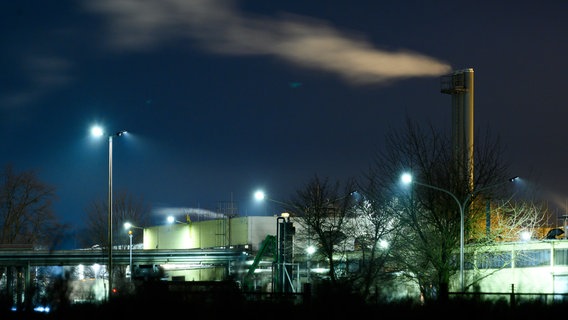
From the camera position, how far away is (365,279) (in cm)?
4003

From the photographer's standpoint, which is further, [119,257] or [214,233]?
[214,233]

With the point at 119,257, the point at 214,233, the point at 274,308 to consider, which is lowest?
the point at 274,308

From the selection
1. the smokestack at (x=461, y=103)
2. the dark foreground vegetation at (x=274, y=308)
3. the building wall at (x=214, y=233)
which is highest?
the smokestack at (x=461, y=103)

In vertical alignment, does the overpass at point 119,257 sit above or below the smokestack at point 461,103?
below

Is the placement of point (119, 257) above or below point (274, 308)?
above

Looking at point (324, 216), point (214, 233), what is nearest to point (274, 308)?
point (324, 216)

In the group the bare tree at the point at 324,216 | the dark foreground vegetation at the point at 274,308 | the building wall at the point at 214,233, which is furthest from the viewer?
the building wall at the point at 214,233

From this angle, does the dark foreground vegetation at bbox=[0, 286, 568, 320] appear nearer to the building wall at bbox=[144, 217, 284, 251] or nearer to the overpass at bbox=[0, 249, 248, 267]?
the overpass at bbox=[0, 249, 248, 267]

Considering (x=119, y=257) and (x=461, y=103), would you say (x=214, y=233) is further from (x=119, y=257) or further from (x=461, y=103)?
(x=461, y=103)

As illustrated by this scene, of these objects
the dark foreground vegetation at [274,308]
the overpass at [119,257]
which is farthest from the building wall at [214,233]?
the dark foreground vegetation at [274,308]

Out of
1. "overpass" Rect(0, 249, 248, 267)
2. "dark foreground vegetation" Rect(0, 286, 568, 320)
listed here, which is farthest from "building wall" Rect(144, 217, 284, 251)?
"dark foreground vegetation" Rect(0, 286, 568, 320)

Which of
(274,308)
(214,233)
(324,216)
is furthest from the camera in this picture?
(214,233)

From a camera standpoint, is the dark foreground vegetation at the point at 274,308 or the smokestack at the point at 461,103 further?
the smokestack at the point at 461,103

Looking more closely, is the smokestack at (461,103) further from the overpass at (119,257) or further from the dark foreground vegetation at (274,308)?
the dark foreground vegetation at (274,308)
